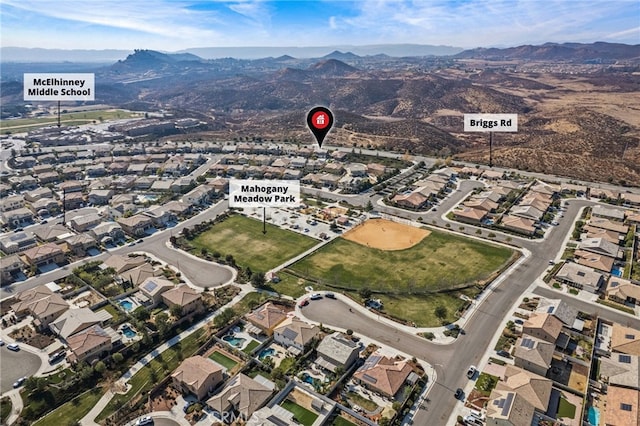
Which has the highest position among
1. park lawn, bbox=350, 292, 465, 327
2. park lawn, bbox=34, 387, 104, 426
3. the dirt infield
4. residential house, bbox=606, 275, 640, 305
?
the dirt infield

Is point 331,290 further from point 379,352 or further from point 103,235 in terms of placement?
point 103,235

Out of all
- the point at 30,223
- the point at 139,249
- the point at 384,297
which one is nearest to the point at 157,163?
the point at 30,223

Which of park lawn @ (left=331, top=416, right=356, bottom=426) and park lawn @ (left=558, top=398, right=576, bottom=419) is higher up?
park lawn @ (left=558, top=398, right=576, bottom=419)

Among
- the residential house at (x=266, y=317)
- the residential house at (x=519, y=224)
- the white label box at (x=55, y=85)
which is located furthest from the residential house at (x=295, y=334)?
the white label box at (x=55, y=85)

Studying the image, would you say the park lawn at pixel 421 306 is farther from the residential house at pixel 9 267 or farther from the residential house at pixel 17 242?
the residential house at pixel 17 242

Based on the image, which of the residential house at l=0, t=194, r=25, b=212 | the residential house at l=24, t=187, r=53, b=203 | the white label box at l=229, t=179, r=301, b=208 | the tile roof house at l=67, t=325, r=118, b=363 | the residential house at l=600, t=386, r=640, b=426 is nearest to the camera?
the residential house at l=600, t=386, r=640, b=426

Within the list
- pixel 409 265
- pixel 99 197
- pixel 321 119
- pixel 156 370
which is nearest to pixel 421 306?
pixel 409 265

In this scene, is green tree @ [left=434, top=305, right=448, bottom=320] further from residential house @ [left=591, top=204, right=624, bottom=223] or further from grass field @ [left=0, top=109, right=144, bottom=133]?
grass field @ [left=0, top=109, right=144, bottom=133]

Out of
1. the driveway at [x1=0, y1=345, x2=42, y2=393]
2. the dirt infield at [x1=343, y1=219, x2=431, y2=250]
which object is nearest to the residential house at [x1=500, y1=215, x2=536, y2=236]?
the dirt infield at [x1=343, y1=219, x2=431, y2=250]
